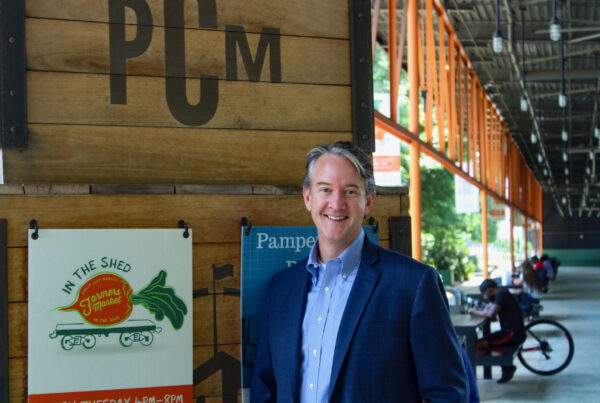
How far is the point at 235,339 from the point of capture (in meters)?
2.25

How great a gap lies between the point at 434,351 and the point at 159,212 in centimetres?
89

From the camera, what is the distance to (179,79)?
234 centimetres

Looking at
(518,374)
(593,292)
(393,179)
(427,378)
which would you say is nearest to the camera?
(427,378)

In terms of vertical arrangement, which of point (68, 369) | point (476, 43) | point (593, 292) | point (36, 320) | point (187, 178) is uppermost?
point (476, 43)

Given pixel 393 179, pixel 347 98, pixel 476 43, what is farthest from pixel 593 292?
pixel 347 98

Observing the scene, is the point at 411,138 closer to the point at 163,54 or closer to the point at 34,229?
the point at 163,54

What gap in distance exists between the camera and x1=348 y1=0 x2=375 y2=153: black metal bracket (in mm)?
2492

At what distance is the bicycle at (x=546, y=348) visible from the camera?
9.17 m

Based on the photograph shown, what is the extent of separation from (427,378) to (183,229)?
2.71 ft

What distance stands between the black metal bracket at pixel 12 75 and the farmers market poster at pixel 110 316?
1.06 feet

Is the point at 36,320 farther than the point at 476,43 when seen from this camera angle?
No

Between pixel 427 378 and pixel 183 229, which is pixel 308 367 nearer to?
pixel 427 378

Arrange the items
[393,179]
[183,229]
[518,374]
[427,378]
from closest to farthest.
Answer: [427,378], [183,229], [518,374], [393,179]

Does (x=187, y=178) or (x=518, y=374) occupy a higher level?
(x=187, y=178)
